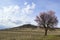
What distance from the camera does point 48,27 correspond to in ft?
176

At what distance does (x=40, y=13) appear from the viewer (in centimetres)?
5503

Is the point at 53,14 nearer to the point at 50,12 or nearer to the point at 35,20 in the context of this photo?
the point at 50,12

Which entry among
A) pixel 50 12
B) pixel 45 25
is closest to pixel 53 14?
pixel 50 12

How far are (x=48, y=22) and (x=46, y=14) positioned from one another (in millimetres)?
2880

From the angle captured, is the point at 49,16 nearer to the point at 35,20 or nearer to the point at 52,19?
the point at 52,19

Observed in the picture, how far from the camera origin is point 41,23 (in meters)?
53.6

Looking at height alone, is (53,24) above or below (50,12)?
below

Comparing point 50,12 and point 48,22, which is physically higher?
point 50,12

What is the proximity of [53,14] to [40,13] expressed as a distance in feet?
Answer: 14.5

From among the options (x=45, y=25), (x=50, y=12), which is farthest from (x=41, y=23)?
(x=50, y=12)

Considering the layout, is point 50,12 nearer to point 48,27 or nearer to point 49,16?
point 49,16

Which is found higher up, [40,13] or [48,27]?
[40,13]

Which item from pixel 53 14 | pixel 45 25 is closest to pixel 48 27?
pixel 45 25

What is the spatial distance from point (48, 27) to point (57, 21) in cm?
384
